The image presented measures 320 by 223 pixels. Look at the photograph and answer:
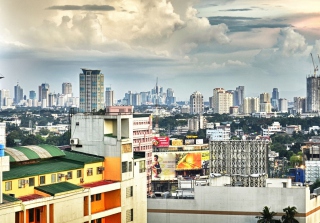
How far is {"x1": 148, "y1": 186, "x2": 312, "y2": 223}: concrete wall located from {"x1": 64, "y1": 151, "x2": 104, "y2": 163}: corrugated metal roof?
3.26 meters

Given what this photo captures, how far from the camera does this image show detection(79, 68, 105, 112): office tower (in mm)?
99312

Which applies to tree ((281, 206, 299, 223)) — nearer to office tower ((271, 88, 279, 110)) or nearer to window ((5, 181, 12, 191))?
window ((5, 181, 12, 191))

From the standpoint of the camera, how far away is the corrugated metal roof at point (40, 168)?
1284cm

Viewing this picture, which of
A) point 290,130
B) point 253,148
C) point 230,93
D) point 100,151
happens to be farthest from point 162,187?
point 230,93

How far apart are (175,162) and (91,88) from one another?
1955 inches

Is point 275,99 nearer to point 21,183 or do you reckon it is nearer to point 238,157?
point 238,157

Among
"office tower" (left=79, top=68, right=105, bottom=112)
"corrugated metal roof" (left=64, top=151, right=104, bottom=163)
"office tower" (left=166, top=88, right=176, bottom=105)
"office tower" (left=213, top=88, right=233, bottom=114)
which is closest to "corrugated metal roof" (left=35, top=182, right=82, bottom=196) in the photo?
"corrugated metal roof" (left=64, top=151, right=104, bottom=163)

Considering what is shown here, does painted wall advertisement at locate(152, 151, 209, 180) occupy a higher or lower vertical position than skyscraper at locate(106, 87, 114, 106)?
lower

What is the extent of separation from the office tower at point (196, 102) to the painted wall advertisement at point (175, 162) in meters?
79.1

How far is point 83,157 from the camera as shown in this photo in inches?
593

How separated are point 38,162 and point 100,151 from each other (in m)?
1.60

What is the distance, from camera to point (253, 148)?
35750 millimetres

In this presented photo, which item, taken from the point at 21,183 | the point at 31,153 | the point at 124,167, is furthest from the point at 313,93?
the point at 21,183

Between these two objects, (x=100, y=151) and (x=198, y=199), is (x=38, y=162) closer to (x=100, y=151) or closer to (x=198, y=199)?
(x=100, y=151)
